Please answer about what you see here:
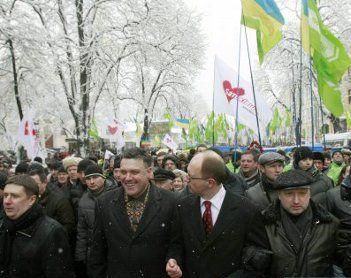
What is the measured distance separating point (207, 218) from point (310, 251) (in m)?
0.76

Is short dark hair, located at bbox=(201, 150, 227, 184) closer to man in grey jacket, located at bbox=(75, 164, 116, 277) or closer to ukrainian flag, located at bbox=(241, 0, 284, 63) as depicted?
man in grey jacket, located at bbox=(75, 164, 116, 277)

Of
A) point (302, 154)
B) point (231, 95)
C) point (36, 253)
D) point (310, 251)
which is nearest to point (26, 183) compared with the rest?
point (36, 253)

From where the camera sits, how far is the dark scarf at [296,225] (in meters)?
3.40

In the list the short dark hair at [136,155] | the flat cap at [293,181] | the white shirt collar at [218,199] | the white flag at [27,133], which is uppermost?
the white flag at [27,133]

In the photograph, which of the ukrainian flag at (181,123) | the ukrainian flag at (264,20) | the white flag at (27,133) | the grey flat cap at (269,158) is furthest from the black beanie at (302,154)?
the ukrainian flag at (181,123)

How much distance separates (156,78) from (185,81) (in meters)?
2.25

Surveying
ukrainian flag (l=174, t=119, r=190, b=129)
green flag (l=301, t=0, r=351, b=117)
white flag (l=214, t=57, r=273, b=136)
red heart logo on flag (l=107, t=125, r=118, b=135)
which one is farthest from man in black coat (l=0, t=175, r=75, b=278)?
ukrainian flag (l=174, t=119, r=190, b=129)

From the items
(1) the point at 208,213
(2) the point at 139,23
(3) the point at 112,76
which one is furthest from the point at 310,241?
(3) the point at 112,76

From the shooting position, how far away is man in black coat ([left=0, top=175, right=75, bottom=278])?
3.71 meters

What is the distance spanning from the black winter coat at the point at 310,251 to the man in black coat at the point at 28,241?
5.42ft

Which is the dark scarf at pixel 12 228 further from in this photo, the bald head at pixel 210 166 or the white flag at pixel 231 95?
the white flag at pixel 231 95

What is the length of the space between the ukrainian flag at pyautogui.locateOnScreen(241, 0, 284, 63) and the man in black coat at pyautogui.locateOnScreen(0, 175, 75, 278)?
6.04 metres

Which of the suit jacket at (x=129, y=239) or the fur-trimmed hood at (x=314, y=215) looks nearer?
the fur-trimmed hood at (x=314, y=215)

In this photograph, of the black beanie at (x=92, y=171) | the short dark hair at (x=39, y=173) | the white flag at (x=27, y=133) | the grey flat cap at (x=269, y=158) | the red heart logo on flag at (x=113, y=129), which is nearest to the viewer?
the grey flat cap at (x=269, y=158)
